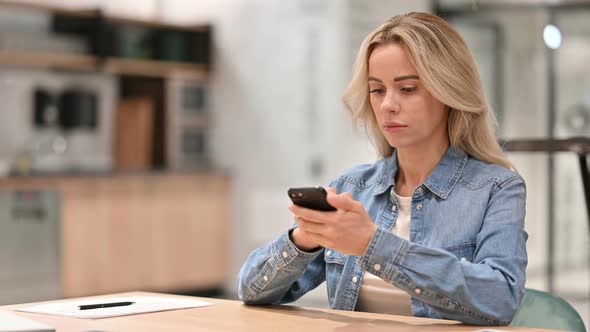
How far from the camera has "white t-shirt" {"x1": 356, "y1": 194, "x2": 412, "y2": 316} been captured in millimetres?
2145

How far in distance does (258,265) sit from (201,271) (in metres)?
5.42

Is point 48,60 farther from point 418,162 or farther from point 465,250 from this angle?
point 465,250

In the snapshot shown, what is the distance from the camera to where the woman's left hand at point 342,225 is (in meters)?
1.79

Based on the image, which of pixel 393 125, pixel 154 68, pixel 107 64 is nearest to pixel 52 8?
pixel 107 64

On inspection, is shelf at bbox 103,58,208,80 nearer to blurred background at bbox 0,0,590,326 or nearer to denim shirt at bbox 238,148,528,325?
blurred background at bbox 0,0,590,326

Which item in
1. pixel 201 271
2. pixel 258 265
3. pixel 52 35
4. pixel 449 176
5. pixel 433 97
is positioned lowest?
pixel 201 271

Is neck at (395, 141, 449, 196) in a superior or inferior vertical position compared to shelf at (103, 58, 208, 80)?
inferior

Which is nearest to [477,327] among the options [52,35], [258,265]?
[258,265]

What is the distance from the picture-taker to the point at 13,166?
677 centimetres

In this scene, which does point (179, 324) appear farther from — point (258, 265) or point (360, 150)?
point (360, 150)

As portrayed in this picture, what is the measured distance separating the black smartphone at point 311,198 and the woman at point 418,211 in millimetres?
14

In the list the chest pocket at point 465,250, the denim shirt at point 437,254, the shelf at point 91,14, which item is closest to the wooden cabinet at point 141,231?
the shelf at point 91,14

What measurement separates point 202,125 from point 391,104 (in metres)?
5.91

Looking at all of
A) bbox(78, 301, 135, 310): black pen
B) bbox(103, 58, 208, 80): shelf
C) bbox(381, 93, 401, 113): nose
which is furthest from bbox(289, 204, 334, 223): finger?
bbox(103, 58, 208, 80): shelf
